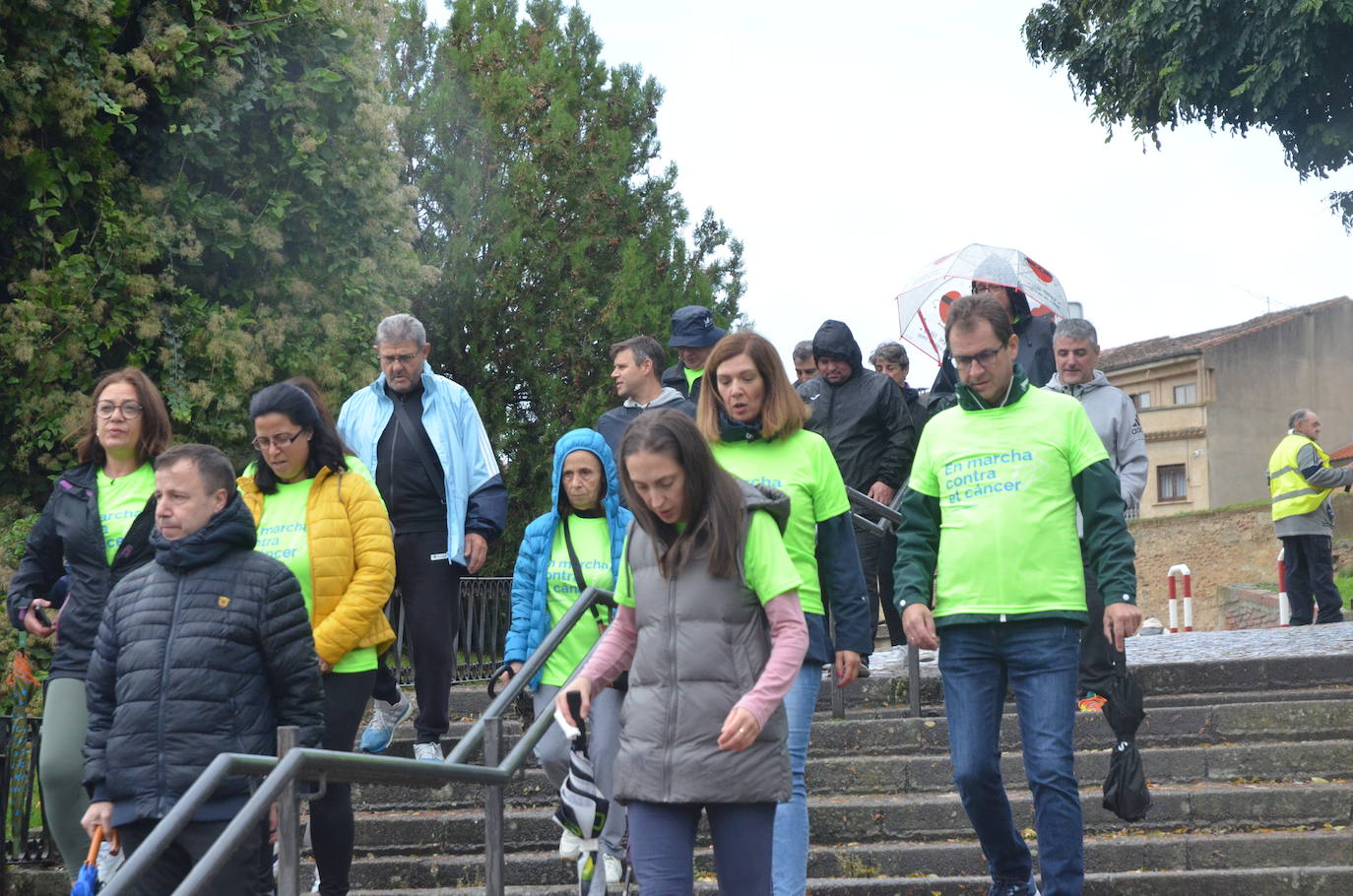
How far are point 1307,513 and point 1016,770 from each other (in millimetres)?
7721

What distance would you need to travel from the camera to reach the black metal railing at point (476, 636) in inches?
Result: 446

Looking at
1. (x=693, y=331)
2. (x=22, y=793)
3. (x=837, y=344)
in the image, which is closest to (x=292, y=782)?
→ (x=693, y=331)

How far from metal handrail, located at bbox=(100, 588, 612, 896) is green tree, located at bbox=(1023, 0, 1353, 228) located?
15900mm

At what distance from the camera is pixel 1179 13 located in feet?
62.0

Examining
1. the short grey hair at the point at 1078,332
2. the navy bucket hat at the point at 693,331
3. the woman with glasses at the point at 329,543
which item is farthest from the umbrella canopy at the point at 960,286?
the woman with glasses at the point at 329,543

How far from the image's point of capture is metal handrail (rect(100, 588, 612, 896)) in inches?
135

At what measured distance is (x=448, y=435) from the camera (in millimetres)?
6797

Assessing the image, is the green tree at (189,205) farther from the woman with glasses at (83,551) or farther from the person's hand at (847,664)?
the person's hand at (847,664)

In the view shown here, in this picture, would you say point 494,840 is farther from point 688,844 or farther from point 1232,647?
point 1232,647

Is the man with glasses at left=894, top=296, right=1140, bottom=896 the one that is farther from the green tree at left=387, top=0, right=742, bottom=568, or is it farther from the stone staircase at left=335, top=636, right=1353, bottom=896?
the green tree at left=387, top=0, right=742, bottom=568

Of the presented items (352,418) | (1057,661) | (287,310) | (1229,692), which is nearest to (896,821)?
(1057,661)

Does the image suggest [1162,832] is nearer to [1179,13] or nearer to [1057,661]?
[1057,661]

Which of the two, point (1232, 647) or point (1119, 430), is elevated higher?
point (1119, 430)

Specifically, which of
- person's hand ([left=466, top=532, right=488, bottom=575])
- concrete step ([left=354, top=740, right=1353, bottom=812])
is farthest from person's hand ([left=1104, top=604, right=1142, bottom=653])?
person's hand ([left=466, top=532, right=488, bottom=575])
